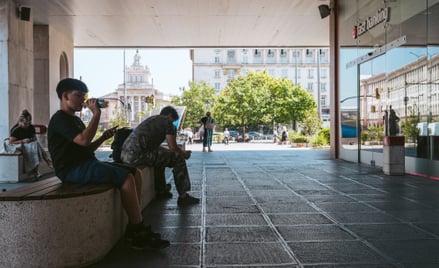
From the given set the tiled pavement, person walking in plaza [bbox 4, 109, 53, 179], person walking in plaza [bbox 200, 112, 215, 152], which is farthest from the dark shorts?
person walking in plaza [bbox 200, 112, 215, 152]

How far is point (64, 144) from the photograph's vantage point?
13.4 ft

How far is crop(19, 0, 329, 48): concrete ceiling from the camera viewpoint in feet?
50.2

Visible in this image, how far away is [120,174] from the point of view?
4.09 m

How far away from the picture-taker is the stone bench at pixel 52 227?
11.3ft

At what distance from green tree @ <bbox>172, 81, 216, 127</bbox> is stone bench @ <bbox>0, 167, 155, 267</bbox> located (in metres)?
66.9

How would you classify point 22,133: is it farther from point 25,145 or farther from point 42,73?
point 42,73

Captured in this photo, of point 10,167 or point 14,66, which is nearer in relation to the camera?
point 10,167

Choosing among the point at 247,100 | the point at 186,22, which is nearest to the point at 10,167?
the point at 186,22

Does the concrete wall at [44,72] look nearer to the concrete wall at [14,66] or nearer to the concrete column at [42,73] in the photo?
the concrete column at [42,73]

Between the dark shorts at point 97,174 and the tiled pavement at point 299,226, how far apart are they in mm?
638

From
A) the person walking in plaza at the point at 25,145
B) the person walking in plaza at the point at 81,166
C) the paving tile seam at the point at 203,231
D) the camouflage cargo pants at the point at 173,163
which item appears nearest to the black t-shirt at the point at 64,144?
the person walking in plaza at the point at 81,166

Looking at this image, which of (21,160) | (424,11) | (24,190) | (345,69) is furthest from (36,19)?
(24,190)

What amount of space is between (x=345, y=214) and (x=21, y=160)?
Result: 24.1 feet

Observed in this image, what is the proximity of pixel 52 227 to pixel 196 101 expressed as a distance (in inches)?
2664
